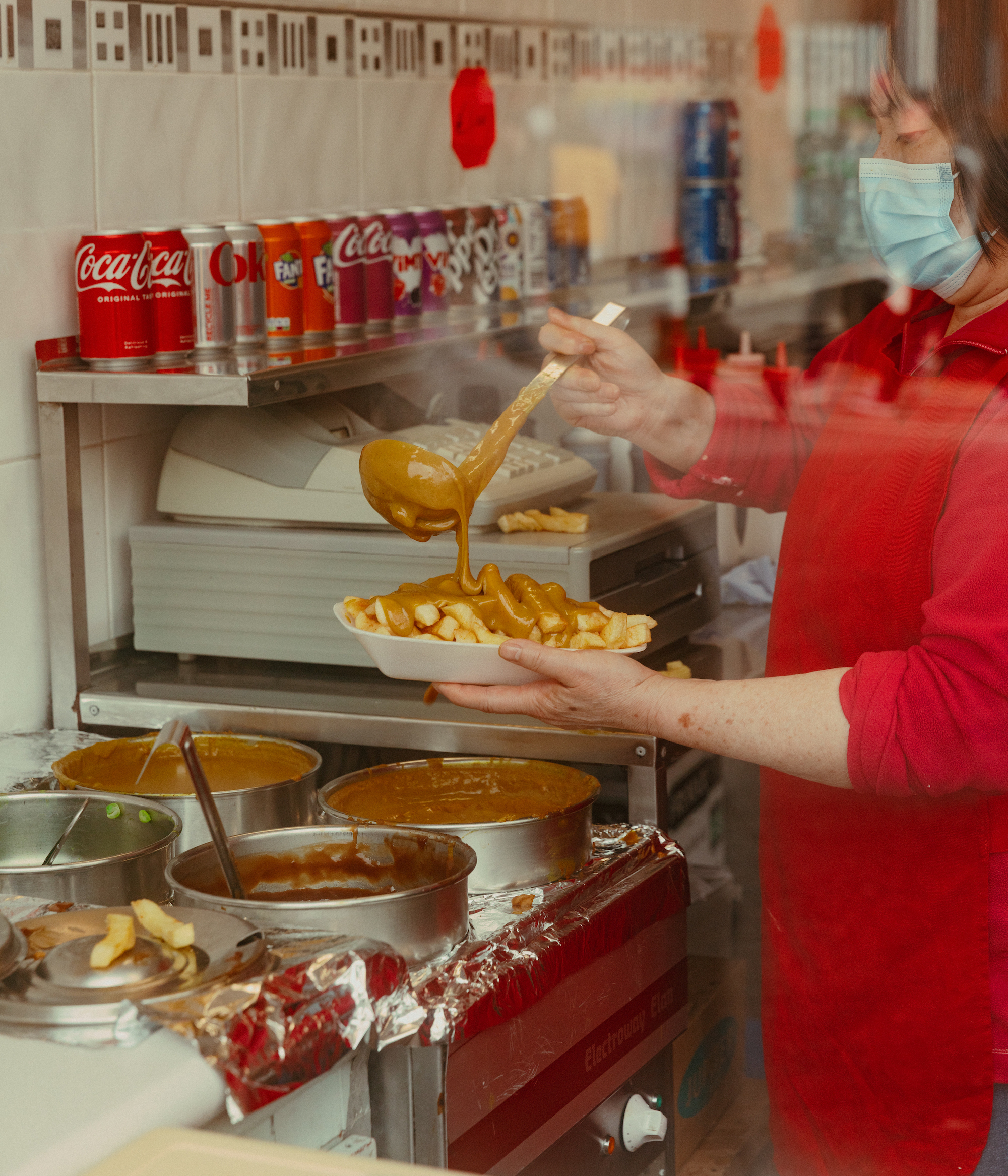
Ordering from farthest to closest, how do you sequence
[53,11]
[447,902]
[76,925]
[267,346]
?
[267,346] → [53,11] → [447,902] → [76,925]

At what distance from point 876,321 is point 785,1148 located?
76 centimetres

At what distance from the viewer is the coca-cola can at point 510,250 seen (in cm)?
219

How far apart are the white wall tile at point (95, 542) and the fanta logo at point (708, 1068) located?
0.83m

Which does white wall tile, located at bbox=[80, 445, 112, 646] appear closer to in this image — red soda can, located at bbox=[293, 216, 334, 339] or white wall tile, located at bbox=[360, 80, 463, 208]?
red soda can, located at bbox=[293, 216, 334, 339]

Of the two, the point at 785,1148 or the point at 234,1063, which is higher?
the point at 234,1063

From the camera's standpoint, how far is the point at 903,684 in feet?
3.50

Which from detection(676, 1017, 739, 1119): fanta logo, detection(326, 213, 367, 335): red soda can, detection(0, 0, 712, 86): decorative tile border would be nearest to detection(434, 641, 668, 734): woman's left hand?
detection(676, 1017, 739, 1119): fanta logo

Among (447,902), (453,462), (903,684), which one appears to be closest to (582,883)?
(447,902)

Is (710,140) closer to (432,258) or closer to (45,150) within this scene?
(432,258)

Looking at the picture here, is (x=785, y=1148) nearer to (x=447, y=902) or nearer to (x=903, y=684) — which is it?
(x=447, y=902)

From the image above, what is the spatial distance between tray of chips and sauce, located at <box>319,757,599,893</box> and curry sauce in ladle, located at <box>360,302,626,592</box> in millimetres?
216

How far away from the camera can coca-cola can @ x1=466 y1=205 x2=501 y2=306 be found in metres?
2.11

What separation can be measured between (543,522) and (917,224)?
0.59 m

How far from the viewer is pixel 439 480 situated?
4.54 ft
